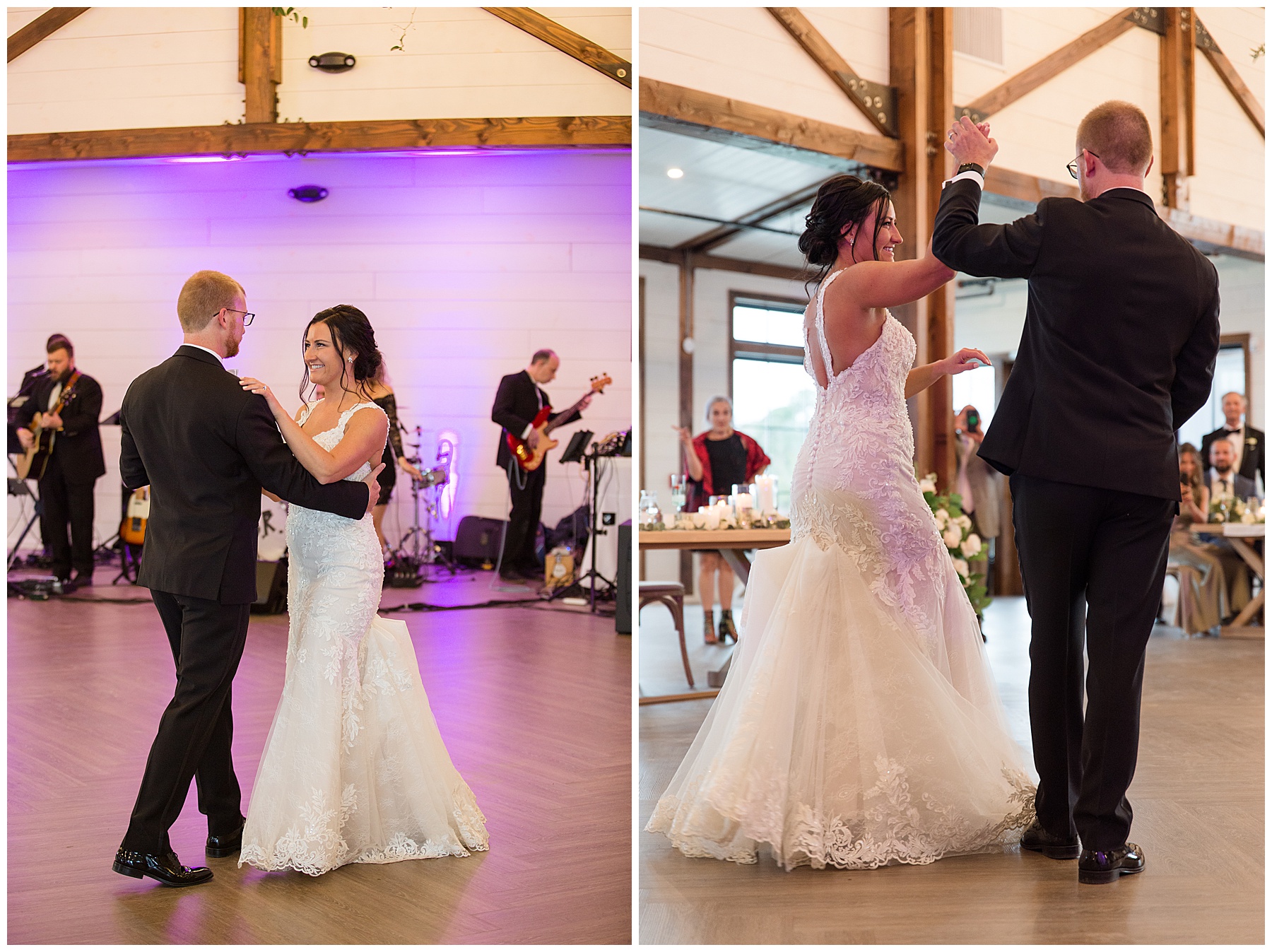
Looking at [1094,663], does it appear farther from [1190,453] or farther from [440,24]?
[440,24]

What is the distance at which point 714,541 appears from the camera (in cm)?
478

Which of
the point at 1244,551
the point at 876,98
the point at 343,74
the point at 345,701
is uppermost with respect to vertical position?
the point at 343,74

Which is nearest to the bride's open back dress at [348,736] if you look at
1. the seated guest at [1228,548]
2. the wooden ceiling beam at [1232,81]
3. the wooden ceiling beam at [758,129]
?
the wooden ceiling beam at [758,129]

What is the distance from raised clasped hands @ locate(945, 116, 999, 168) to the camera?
2.51 meters

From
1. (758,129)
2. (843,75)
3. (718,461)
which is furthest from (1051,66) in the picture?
(718,461)

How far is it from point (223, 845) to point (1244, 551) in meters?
7.02

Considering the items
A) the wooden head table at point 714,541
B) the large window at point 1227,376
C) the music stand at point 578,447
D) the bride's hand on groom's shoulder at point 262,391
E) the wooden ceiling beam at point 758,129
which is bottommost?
the wooden head table at point 714,541

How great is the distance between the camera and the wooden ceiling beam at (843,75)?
6965 millimetres

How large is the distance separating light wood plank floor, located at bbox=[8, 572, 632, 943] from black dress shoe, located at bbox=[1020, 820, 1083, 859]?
1056 mm

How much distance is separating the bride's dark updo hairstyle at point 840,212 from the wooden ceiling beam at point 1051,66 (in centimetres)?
527

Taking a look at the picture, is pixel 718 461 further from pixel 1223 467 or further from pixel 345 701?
pixel 345 701

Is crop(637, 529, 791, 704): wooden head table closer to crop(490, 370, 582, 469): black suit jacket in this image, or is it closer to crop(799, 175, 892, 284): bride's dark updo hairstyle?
crop(799, 175, 892, 284): bride's dark updo hairstyle

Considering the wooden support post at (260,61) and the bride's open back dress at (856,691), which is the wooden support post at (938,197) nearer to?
the bride's open back dress at (856,691)

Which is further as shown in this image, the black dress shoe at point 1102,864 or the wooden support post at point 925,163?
the wooden support post at point 925,163
